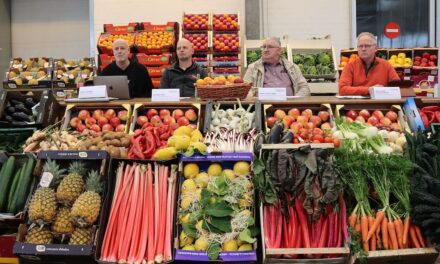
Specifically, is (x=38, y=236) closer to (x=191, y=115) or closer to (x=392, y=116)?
(x=191, y=115)

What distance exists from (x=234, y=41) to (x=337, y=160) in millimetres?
6104

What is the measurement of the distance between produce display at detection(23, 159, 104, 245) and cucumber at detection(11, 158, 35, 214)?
0.25m

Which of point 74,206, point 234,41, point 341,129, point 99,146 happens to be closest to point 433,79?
point 234,41

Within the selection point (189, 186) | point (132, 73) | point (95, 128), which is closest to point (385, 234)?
point (189, 186)

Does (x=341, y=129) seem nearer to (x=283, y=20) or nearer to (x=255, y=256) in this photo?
(x=255, y=256)

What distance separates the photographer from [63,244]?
2520mm

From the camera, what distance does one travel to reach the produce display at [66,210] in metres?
2.55

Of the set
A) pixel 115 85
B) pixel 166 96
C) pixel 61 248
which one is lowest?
pixel 61 248

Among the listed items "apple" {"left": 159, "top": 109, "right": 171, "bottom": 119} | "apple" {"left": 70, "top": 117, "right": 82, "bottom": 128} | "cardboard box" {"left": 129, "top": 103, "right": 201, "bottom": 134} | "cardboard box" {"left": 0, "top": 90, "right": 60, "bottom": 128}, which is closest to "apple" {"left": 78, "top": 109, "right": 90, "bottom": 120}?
"apple" {"left": 70, "top": 117, "right": 82, "bottom": 128}

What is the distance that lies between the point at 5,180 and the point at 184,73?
9.56 feet

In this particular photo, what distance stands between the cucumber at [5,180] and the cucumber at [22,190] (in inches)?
3.6

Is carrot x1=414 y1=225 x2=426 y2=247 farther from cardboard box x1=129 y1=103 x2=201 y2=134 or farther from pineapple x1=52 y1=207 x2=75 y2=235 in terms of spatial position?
pineapple x1=52 y1=207 x2=75 y2=235

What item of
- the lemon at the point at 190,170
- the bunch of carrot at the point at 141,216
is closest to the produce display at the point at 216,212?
→ the lemon at the point at 190,170

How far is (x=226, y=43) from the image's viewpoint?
27.7ft
